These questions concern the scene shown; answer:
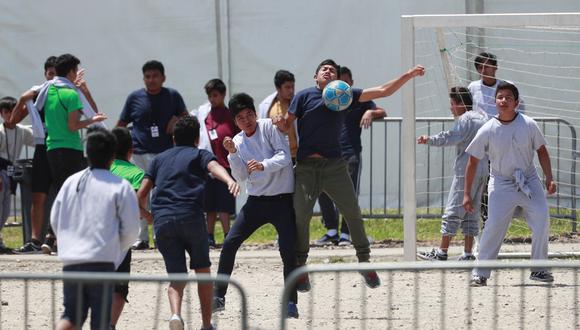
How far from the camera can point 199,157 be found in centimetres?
838

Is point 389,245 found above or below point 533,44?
below

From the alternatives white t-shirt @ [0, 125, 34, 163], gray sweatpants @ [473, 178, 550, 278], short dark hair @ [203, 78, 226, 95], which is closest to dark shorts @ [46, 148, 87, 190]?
white t-shirt @ [0, 125, 34, 163]

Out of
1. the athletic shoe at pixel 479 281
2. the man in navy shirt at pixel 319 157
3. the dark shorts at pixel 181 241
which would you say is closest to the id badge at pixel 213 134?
the man in navy shirt at pixel 319 157

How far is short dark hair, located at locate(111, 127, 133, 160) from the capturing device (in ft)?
26.5

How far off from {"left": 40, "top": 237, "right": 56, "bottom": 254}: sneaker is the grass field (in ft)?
3.46

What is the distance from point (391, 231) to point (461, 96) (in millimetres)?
2994

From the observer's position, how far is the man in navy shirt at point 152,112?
→ 41.3ft

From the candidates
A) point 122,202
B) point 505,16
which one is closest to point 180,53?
point 505,16

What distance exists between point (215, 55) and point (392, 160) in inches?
99.0

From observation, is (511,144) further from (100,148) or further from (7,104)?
(7,104)

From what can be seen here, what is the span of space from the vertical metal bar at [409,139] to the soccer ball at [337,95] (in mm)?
1550

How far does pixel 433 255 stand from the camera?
11.7 metres

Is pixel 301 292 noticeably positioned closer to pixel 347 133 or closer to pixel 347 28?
pixel 347 133

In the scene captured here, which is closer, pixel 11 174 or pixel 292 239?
pixel 292 239
